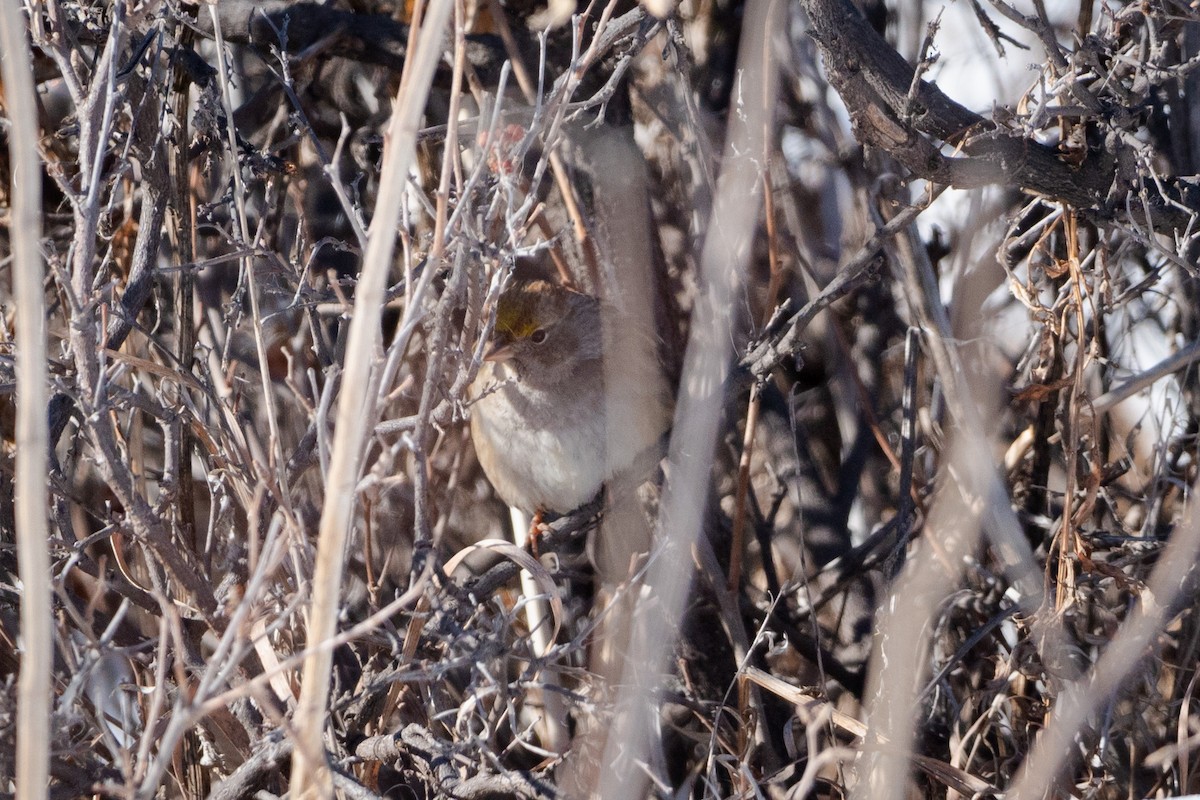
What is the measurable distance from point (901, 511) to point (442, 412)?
148cm

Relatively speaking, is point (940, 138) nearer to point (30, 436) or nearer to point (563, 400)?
point (563, 400)

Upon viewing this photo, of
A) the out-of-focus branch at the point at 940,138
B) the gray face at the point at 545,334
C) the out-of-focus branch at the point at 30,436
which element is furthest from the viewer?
the gray face at the point at 545,334

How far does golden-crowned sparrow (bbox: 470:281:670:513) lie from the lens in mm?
3555

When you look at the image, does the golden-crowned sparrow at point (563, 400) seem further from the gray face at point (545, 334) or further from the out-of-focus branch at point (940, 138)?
the out-of-focus branch at point (940, 138)

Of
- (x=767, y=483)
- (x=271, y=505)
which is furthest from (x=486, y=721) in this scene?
(x=767, y=483)

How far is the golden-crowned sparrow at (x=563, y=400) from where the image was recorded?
355cm

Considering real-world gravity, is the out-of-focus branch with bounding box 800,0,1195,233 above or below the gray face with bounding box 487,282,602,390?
above

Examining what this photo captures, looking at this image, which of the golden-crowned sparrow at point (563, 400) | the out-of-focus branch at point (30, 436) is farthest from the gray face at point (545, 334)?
the out-of-focus branch at point (30, 436)

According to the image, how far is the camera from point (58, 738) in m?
1.81

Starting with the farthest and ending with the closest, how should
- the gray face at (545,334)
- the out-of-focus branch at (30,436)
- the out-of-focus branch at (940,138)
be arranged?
the gray face at (545,334) < the out-of-focus branch at (940,138) < the out-of-focus branch at (30,436)

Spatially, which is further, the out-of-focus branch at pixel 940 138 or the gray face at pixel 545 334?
the gray face at pixel 545 334

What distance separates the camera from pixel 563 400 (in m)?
3.71

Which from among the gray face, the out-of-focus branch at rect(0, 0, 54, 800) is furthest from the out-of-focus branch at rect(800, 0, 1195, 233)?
the out-of-focus branch at rect(0, 0, 54, 800)

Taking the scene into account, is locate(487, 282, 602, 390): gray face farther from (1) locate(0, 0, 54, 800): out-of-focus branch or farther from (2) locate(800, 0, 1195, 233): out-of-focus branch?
(1) locate(0, 0, 54, 800): out-of-focus branch
